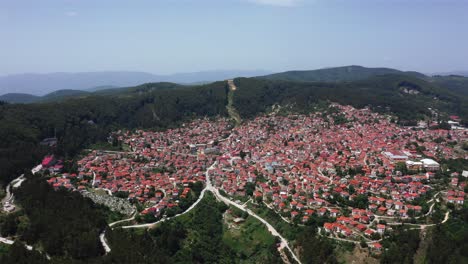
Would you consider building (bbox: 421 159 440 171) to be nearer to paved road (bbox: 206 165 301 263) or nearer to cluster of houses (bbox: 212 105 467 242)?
cluster of houses (bbox: 212 105 467 242)

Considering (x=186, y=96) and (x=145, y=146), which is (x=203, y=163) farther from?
(x=186, y=96)

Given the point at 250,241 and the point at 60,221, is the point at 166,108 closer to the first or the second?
the point at 60,221

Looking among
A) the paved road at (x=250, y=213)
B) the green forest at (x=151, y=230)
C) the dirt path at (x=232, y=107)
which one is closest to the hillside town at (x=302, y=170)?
the paved road at (x=250, y=213)

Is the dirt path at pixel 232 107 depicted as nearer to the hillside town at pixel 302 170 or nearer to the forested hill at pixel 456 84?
the hillside town at pixel 302 170

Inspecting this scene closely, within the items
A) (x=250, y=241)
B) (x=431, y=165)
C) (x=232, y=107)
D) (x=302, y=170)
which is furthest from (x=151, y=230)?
(x=232, y=107)

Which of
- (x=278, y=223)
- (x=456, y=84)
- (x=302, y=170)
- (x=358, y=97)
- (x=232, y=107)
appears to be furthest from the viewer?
(x=456, y=84)

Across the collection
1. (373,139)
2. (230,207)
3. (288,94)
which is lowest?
(230,207)

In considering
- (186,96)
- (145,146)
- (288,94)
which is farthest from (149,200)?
(288,94)
